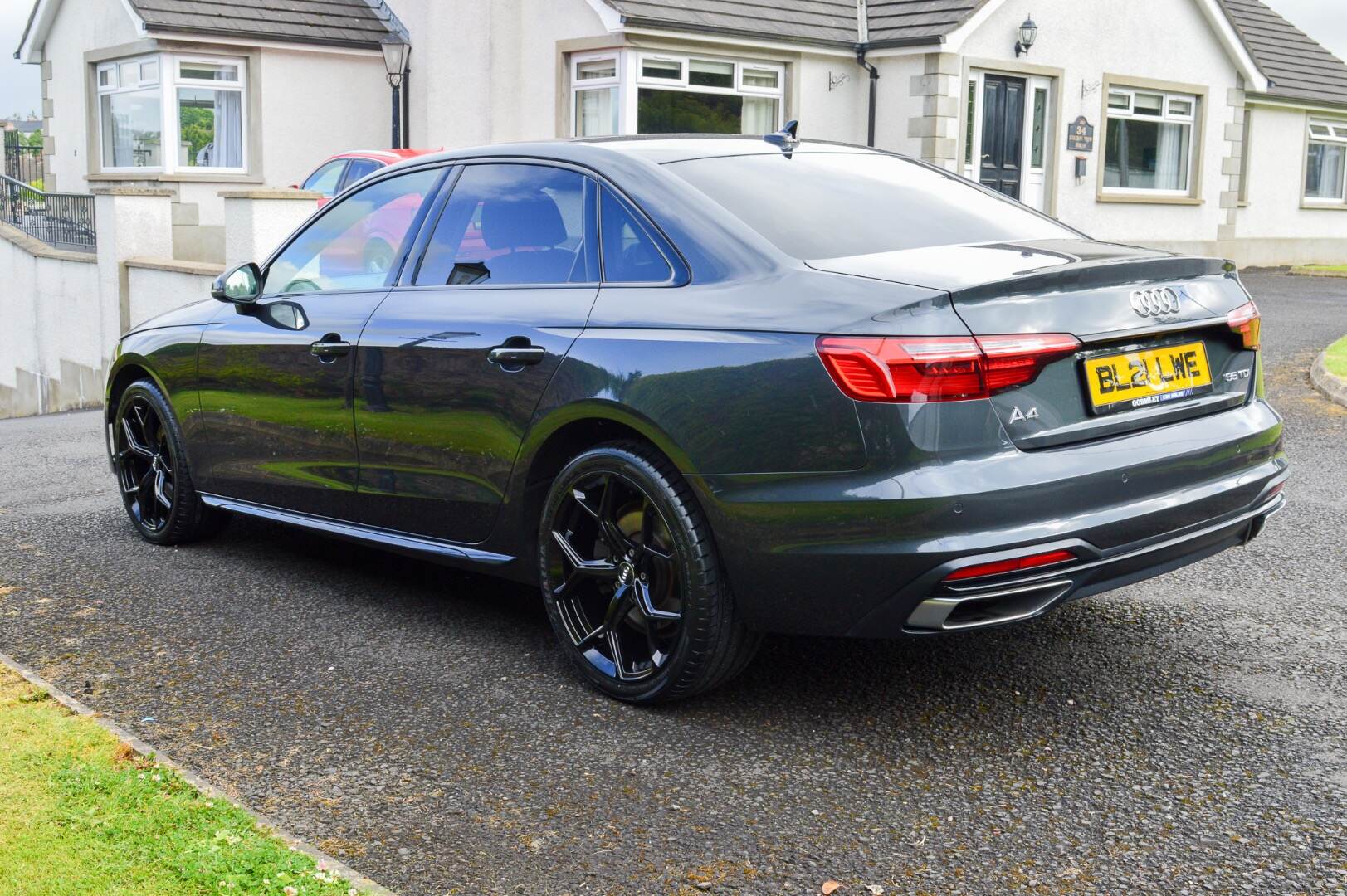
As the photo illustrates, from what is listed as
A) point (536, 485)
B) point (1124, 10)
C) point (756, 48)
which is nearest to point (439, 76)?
point (756, 48)

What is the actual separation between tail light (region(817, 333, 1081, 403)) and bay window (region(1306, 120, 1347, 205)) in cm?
2728

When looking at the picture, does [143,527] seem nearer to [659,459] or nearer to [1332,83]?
[659,459]

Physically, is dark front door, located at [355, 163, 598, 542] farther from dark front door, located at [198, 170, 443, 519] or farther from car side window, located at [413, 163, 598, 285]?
dark front door, located at [198, 170, 443, 519]

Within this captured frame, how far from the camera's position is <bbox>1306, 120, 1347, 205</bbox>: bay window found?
1110 inches

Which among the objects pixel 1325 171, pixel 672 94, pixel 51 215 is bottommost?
pixel 51 215

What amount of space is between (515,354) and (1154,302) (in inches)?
72.1

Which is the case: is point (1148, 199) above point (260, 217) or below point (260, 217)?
above

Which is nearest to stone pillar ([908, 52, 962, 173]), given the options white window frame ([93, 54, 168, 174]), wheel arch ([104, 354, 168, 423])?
white window frame ([93, 54, 168, 174])

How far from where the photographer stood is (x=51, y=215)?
19828 millimetres

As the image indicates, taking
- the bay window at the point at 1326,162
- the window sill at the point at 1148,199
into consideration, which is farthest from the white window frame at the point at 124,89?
the bay window at the point at 1326,162

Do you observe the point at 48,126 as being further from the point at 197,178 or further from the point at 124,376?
the point at 124,376

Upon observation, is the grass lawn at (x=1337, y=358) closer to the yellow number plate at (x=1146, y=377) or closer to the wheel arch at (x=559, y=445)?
the yellow number plate at (x=1146, y=377)

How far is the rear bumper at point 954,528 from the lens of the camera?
3.55 metres

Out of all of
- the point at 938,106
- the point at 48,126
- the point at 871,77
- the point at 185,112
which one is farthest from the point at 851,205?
the point at 48,126
